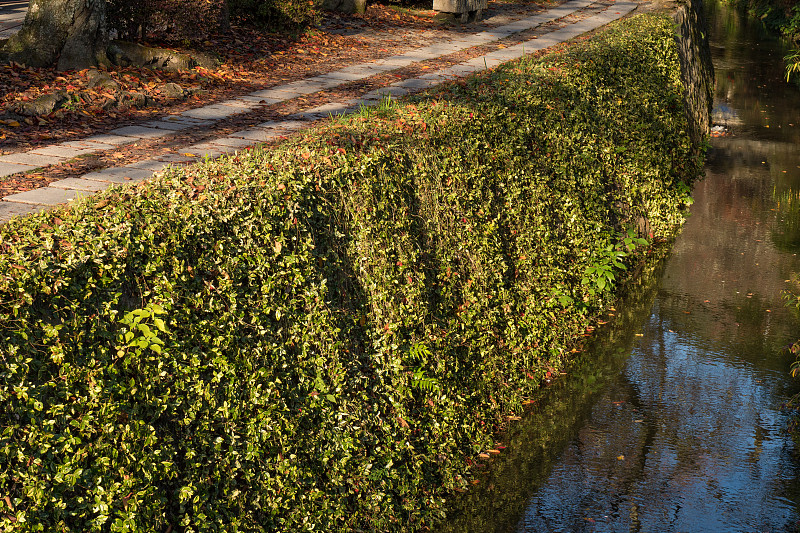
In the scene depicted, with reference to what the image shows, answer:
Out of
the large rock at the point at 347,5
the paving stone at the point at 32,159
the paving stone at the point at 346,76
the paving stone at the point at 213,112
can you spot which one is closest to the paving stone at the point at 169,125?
the paving stone at the point at 213,112

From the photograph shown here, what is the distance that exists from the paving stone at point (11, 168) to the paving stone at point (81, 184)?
0.48 m

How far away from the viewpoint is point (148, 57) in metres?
10.4

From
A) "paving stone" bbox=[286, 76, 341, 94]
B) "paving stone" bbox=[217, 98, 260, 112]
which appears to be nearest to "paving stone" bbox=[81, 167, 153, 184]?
"paving stone" bbox=[217, 98, 260, 112]

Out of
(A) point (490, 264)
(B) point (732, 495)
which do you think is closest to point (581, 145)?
(A) point (490, 264)

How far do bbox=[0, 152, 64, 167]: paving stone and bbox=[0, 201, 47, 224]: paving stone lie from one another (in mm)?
1164

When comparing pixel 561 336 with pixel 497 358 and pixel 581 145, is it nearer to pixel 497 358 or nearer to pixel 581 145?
pixel 497 358

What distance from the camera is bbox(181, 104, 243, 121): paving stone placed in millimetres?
8312

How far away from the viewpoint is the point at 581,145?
8.28 metres

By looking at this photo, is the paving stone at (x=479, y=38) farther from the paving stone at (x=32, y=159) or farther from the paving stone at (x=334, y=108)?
the paving stone at (x=32, y=159)

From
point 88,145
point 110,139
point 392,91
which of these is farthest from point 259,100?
point 88,145

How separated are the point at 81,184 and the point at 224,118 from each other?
2629mm

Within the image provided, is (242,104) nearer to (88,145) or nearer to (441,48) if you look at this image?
(88,145)

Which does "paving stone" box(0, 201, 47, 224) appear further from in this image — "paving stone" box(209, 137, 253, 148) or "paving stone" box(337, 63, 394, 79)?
"paving stone" box(337, 63, 394, 79)

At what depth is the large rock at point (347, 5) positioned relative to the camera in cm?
1605
